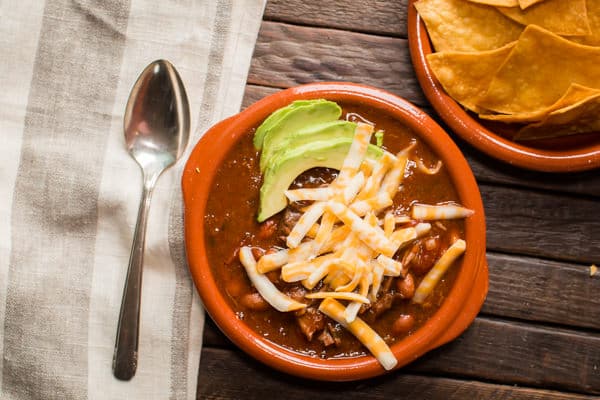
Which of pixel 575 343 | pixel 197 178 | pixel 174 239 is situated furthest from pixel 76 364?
pixel 575 343

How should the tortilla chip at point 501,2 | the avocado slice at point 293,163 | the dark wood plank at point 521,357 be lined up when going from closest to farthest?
the avocado slice at point 293,163 → the tortilla chip at point 501,2 → the dark wood plank at point 521,357

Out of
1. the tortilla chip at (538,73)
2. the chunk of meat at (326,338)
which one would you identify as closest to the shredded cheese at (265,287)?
the chunk of meat at (326,338)

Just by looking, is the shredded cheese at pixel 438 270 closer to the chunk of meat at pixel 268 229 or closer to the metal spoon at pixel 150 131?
the chunk of meat at pixel 268 229

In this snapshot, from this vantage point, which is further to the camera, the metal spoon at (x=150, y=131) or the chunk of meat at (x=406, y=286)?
the metal spoon at (x=150, y=131)

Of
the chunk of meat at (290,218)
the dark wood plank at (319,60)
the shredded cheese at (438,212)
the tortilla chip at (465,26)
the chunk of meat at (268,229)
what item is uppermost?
the tortilla chip at (465,26)

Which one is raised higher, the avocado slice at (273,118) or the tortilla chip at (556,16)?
the tortilla chip at (556,16)

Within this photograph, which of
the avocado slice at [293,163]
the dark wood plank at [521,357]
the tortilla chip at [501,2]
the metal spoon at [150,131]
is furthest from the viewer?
the dark wood plank at [521,357]

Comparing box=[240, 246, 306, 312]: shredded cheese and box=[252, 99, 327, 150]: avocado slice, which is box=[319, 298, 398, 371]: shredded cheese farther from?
box=[252, 99, 327, 150]: avocado slice

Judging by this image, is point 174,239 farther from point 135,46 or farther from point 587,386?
point 587,386
